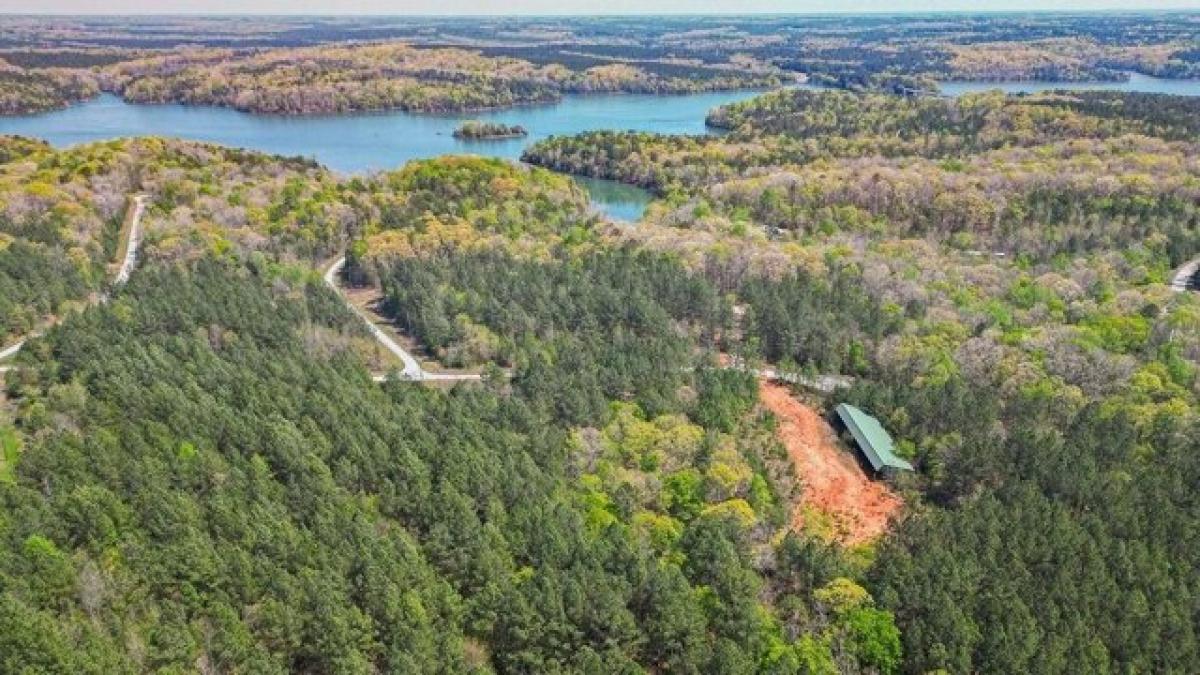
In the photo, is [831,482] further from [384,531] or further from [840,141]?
[840,141]

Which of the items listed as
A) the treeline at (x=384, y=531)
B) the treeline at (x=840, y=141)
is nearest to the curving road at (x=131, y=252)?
the treeline at (x=384, y=531)

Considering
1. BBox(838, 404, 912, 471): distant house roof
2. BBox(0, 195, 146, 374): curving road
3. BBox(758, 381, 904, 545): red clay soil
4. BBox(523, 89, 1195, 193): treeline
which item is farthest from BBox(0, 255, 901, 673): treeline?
BBox(523, 89, 1195, 193): treeline

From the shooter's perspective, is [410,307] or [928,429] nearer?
[928,429]

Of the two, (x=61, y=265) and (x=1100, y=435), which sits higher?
(x=61, y=265)

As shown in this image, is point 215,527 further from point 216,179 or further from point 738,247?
point 216,179

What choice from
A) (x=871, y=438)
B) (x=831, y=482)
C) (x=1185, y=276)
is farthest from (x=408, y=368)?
(x=1185, y=276)

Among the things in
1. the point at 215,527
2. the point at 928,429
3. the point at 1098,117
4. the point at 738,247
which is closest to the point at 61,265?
the point at 215,527

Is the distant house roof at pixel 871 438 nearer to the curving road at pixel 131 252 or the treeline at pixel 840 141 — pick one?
the curving road at pixel 131 252
